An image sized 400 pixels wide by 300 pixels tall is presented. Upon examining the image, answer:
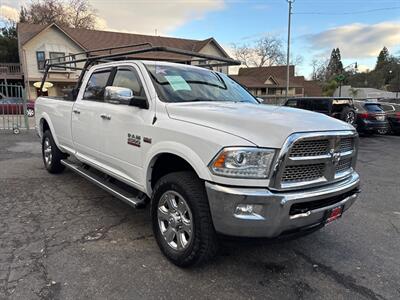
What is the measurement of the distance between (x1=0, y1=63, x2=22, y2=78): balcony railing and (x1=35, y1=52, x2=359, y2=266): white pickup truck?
128 ft

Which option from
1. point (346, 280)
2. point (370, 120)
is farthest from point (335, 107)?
point (346, 280)

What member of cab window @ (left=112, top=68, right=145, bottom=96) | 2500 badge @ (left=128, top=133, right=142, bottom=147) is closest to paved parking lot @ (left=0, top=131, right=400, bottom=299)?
2500 badge @ (left=128, top=133, right=142, bottom=147)

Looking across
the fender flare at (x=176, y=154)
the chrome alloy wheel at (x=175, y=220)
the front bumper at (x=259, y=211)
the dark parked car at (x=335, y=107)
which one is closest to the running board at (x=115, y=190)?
the fender flare at (x=176, y=154)

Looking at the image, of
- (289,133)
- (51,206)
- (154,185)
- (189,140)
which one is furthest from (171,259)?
(51,206)

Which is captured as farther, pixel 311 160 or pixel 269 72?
pixel 269 72

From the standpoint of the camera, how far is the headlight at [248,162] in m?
2.82

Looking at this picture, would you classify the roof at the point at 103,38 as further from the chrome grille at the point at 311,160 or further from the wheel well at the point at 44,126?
the chrome grille at the point at 311,160

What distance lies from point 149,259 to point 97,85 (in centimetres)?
267

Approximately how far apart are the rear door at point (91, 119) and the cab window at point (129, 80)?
263mm

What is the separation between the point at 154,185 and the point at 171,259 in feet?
2.61

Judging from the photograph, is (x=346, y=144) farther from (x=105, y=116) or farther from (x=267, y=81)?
(x=267, y=81)

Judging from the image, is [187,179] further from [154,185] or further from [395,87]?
[395,87]

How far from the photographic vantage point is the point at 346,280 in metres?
3.30

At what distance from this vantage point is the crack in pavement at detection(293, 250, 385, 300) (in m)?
3.08
